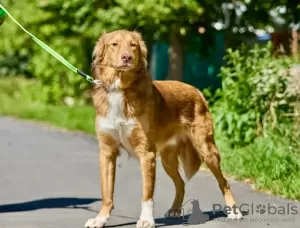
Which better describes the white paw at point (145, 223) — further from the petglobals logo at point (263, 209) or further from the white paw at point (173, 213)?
the petglobals logo at point (263, 209)

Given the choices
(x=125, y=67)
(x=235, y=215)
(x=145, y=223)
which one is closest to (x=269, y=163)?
(x=235, y=215)

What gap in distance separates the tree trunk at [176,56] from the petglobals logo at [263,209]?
1345 centimetres

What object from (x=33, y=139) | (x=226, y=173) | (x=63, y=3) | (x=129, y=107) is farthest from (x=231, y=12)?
(x=129, y=107)

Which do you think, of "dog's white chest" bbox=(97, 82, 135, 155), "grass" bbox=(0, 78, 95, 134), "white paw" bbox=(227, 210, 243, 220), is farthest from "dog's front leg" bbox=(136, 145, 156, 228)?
"grass" bbox=(0, 78, 95, 134)

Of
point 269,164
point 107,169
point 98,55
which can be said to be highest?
point 98,55

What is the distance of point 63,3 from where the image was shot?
22.1 meters

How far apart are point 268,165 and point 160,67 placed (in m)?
17.0

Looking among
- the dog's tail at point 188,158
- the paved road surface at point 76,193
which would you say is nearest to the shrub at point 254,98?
the paved road surface at point 76,193

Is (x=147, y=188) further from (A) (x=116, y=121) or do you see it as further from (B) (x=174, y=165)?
(B) (x=174, y=165)

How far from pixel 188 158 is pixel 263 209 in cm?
Answer: 90

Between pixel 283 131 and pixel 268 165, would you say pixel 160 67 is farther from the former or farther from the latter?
pixel 268 165

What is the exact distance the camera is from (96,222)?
7.75m

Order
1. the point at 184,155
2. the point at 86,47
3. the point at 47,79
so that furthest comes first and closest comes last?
1. the point at 47,79
2. the point at 86,47
3. the point at 184,155

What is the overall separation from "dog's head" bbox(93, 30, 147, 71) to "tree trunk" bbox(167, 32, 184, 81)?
14442 millimetres
